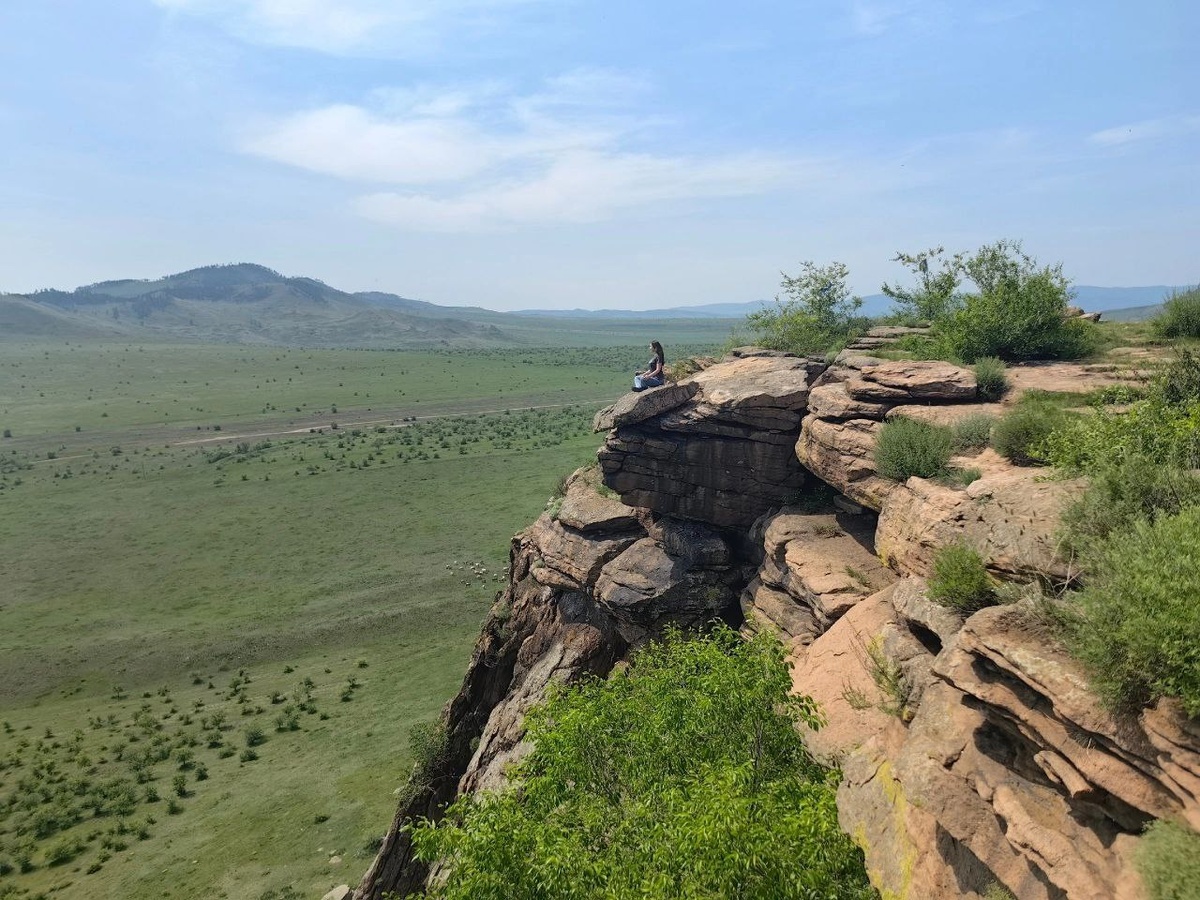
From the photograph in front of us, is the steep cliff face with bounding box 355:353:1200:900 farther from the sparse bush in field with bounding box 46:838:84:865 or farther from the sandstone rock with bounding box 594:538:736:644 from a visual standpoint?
the sparse bush in field with bounding box 46:838:84:865

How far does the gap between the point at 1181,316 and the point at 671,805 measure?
824 inches

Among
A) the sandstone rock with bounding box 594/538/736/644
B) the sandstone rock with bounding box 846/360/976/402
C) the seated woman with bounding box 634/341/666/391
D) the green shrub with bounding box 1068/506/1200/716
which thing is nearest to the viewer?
the green shrub with bounding box 1068/506/1200/716

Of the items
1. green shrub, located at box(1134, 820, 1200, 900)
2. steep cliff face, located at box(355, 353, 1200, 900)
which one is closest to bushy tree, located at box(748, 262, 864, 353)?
steep cliff face, located at box(355, 353, 1200, 900)

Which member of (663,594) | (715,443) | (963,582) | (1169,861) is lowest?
(663,594)

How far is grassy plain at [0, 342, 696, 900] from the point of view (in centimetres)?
2905

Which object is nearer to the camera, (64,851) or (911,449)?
(911,449)

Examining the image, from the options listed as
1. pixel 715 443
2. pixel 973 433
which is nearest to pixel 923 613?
pixel 973 433

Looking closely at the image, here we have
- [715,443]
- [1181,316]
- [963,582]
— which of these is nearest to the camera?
[963,582]

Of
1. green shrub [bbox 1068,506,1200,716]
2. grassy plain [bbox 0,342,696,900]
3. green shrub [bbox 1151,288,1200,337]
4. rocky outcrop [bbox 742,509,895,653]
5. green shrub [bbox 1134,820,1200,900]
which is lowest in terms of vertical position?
grassy plain [bbox 0,342,696,900]

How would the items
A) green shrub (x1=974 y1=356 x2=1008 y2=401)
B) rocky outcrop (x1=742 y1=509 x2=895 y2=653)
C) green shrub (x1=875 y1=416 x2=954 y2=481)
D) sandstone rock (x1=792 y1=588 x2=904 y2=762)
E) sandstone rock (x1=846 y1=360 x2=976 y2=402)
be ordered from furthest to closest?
sandstone rock (x1=846 y1=360 x2=976 y2=402)
green shrub (x1=974 y1=356 x2=1008 y2=401)
rocky outcrop (x1=742 y1=509 x2=895 y2=653)
green shrub (x1=875 y1=416 x2=954 y2=481)
sandstone rock (x1=792 y1=588 x2=904 y2=762)

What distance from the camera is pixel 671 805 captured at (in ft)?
33.7

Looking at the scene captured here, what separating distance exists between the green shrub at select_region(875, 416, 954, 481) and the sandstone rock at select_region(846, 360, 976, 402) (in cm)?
194

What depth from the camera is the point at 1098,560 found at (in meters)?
9.80

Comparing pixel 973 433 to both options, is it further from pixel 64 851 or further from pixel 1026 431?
pixel 64 851
